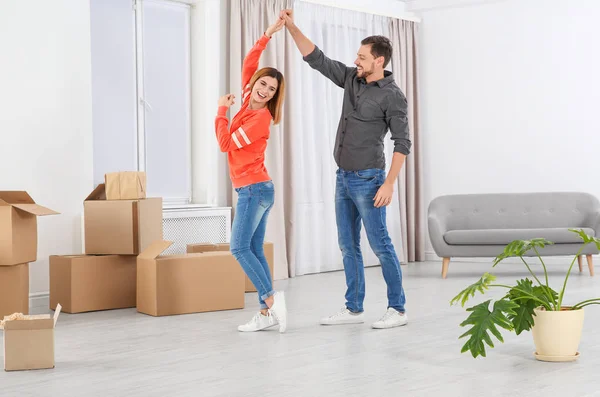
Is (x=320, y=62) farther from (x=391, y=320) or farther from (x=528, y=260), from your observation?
(x=528, y=260)

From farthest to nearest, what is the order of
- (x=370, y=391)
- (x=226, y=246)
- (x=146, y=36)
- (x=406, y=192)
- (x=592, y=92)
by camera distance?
1. (x=406, y=192)
2. (x=592, y=92)
3. (x=146, y=36)
4. (x=226, y=246)
5. (x=370, y=391)

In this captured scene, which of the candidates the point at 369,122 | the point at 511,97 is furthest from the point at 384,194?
the point at 511,97

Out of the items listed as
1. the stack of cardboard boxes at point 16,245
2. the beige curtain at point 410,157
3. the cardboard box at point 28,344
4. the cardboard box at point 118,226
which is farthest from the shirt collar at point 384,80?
the beige curtain at point 410,157

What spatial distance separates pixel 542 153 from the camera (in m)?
7.38

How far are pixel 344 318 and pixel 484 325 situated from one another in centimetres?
123

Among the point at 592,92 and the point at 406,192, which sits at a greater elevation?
the point at 592,92

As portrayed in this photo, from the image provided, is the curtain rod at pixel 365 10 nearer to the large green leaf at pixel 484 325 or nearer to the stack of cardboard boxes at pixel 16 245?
the stack of cardboard boxes at pixel 16 245

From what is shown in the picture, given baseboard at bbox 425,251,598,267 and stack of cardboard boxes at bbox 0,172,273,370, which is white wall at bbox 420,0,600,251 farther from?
stack of cardboard boxes at bbox 0,172,273,370

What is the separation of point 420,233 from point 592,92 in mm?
2006

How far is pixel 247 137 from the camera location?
3.75 metres

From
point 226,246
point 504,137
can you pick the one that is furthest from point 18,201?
point 504,137

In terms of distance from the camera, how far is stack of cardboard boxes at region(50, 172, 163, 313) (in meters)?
4.56

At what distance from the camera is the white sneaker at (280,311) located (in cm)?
381

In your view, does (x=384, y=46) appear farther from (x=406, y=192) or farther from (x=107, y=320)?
(x=406, y=192)
